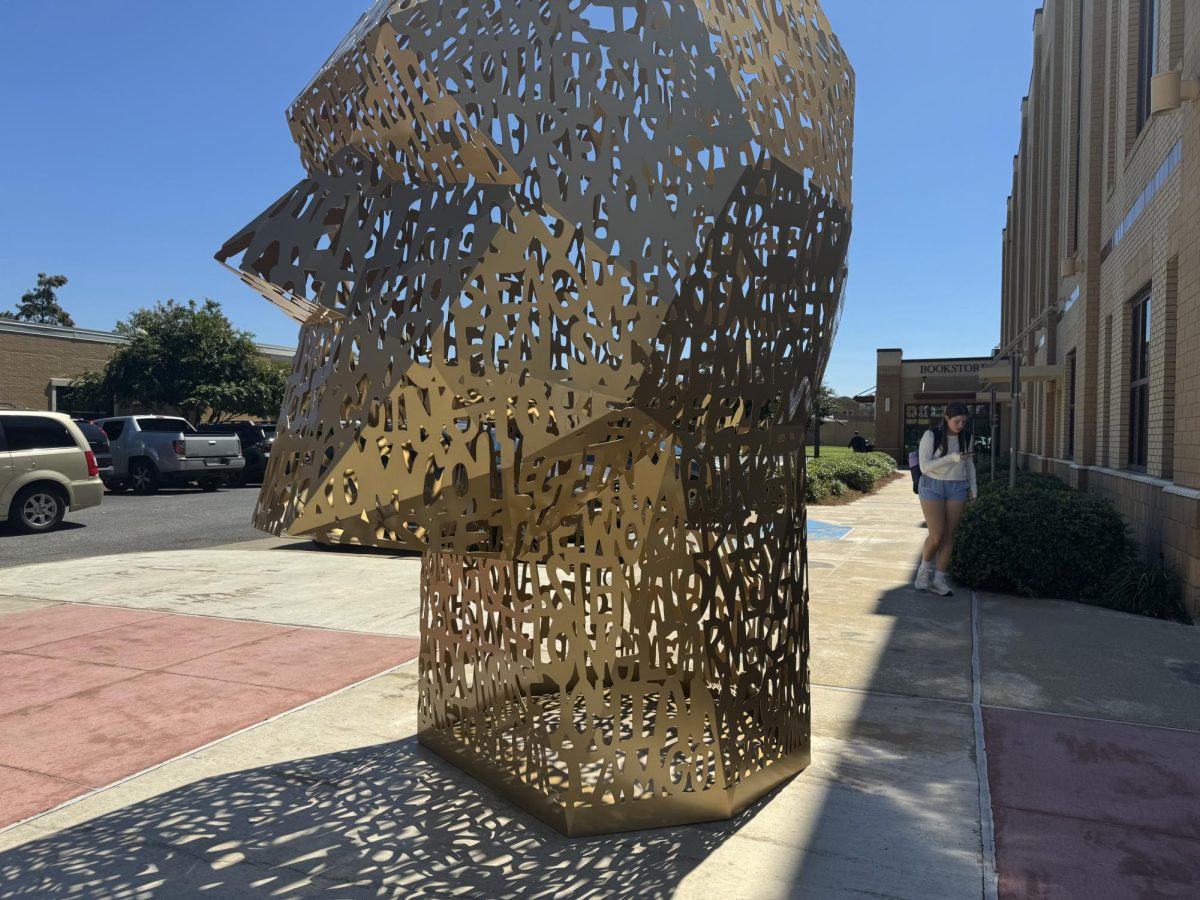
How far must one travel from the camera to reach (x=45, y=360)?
3098 cm

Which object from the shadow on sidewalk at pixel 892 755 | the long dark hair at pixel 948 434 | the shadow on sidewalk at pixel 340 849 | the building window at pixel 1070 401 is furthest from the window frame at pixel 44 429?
the building window at pixel 1070 401

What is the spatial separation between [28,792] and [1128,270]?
11.7 m

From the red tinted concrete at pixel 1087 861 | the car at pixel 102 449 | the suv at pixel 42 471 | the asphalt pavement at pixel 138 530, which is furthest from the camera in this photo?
the car at pixel 102 449

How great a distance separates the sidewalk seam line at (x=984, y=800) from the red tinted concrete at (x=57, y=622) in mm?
5985

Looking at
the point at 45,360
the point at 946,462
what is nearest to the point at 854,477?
the point at 946,462

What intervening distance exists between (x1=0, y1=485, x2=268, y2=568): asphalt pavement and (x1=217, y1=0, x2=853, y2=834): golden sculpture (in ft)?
29.5

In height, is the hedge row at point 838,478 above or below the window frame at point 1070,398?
below

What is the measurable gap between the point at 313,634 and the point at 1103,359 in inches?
446

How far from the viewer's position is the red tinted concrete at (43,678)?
15.5ft

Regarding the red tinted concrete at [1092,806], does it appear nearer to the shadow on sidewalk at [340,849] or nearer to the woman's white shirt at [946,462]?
the shadow on sidewalk at [340,849]

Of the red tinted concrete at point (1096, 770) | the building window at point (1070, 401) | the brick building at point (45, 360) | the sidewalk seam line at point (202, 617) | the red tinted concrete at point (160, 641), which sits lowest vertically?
the red tinted concrete at point (160, 641)

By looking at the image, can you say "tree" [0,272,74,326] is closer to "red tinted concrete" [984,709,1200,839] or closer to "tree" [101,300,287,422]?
"tree" [101,300,287,422]

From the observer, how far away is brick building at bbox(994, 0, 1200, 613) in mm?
7191

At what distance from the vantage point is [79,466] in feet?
42.6
